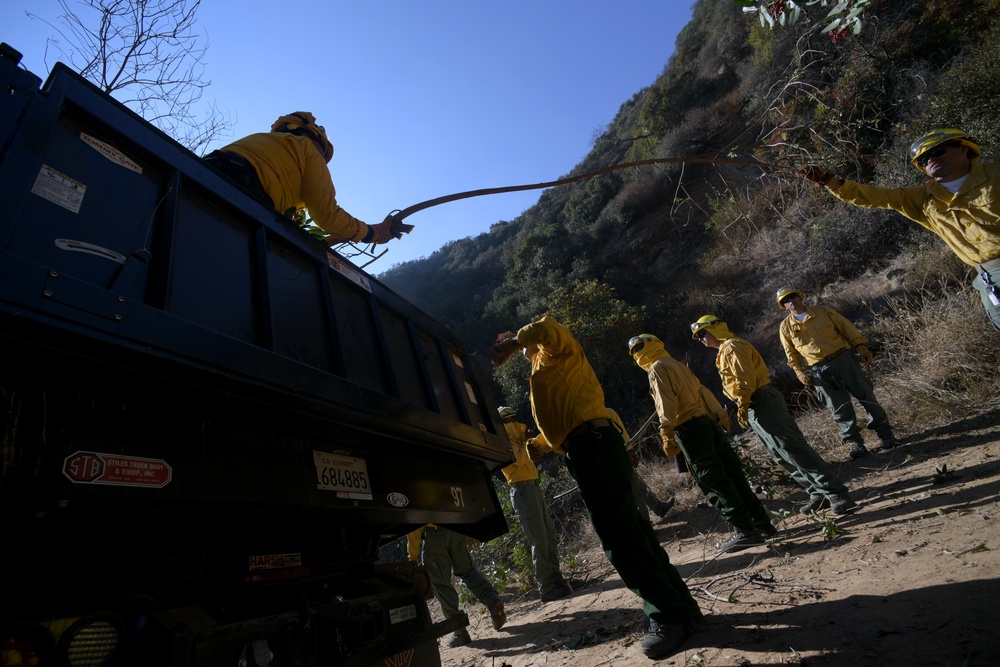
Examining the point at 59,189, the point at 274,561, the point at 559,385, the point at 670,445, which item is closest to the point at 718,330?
the point at 670,445

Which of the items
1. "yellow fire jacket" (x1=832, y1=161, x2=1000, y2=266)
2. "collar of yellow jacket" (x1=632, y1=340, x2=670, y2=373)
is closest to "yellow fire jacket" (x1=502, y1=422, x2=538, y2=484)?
"collar of yellow jacket" (x1=632, y1=340, x2=670, y2=373)

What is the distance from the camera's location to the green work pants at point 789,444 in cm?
437

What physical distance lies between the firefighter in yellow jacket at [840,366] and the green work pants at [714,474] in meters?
2.28

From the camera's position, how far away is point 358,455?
222cm

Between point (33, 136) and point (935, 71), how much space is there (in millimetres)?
14262

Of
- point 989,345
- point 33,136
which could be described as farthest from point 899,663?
point 989,345

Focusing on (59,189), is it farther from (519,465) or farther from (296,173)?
(519,465)

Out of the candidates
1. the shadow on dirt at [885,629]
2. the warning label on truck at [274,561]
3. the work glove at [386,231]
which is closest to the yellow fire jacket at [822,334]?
the shadow on dirt at [885,629]

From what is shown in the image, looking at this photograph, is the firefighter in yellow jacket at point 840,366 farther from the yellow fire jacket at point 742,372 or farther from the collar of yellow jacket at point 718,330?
the yellow fire jacket at point 742,372

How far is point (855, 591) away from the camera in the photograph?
256cm

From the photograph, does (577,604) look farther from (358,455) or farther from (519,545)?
(358,455)

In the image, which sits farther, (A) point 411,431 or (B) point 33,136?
(A) point 411,431

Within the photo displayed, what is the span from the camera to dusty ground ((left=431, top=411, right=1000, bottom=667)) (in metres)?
2.00

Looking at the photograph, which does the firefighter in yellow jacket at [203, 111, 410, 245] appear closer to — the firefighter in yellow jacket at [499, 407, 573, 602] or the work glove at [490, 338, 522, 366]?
the work glove at [490, 338, 522, 366]
